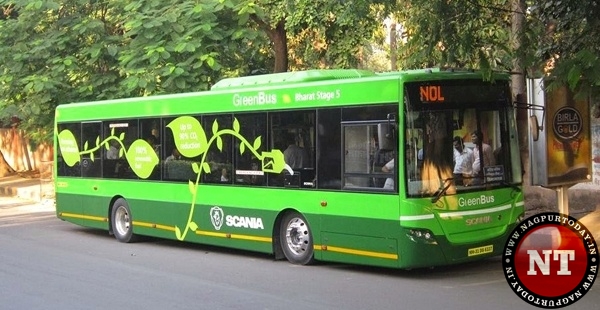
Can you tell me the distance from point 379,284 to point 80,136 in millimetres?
8735

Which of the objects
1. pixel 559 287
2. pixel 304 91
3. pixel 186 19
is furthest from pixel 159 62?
pixel 559 287

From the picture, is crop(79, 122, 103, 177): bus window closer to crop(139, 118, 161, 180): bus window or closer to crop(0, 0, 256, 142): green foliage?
crop(0, 0, 256, 142): green foliage

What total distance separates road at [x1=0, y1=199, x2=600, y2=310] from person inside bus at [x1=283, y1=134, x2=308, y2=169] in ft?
4.96

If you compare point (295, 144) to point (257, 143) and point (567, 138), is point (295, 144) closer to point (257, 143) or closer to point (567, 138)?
point (257, 143)

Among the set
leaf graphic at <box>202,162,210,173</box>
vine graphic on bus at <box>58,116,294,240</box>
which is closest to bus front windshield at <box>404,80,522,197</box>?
vine graphic on bus at <box>58,116,294,240</box>

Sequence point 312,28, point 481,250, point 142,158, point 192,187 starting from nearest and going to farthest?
point 481,250, point 192,187, point 142,158, point 312,28

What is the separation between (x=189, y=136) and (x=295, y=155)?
269cm

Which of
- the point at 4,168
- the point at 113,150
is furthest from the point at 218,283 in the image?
the point at 4,168

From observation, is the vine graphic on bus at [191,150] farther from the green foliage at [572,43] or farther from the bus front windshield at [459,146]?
the green foliage at [572,43]

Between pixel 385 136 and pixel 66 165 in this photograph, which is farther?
pixel 66 165

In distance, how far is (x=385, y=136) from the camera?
11492 millimetres

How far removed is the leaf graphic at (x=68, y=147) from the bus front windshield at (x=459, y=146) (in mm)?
8963

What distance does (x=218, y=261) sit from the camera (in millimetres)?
13961

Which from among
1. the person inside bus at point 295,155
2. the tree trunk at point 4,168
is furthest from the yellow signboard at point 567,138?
the tree trunk at point 4,168
